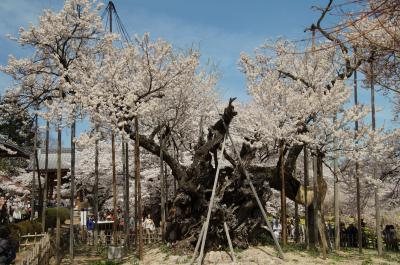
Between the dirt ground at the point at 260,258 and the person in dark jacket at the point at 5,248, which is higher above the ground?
the person in dark jacket at the point at 5,248

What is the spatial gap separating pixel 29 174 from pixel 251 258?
27.0 meters

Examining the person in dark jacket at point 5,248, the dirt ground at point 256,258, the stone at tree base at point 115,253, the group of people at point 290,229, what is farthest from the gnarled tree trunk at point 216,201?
the person in dark jacket at point 5,248

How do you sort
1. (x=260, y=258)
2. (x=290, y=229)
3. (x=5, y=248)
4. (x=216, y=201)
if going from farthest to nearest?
(x=290, y=229) → (x=216, y=201) → (x=260, y=258) → (x=5, y=248)

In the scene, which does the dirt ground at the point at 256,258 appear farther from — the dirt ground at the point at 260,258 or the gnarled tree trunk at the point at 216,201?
the gnarled tree trunk at the point at 216,201

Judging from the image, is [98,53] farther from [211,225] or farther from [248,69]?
[211,225]

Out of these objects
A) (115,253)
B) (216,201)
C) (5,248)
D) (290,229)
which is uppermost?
(216,201)

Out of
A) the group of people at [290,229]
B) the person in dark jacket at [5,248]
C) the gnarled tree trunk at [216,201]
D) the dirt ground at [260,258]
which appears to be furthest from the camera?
the group of people at [290,229]

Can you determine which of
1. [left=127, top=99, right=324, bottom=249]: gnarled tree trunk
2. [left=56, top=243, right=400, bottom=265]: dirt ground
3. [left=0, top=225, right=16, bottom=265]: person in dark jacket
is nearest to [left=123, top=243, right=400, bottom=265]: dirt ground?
[left=56, top=243, right=400, bottom=265]: dirt ground

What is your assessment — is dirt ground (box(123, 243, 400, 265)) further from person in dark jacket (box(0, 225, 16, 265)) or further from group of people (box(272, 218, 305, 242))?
group of people (box(272, 218, 305, 242))

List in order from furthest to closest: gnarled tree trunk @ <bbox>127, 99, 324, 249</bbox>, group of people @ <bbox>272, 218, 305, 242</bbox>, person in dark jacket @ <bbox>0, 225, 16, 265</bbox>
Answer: group of people @ <bbox>272, 218, 305, 242</bbox>, gnarled tree trunk @ <bbox>127, 99, 324, 249</bbox>, person in dark jacket @ <bbox>0, 225, 16, 265</bbox>

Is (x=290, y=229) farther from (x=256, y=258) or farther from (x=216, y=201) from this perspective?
(x=256, y=258)

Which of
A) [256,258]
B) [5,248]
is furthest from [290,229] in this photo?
[5,248]

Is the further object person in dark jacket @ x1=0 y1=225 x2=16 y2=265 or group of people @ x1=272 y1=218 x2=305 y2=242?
group of people @ x1=272 y1=218 x2=305 y2=242

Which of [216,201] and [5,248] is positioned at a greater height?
[216,201]
